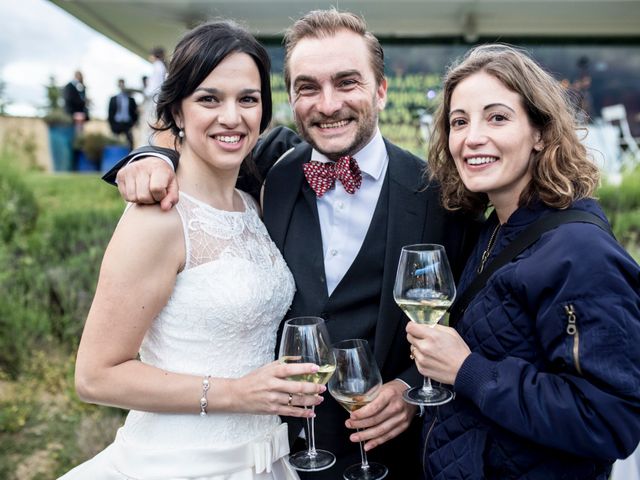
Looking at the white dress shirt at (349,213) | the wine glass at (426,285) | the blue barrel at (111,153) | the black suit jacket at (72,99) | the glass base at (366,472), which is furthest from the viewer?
the black suit jacket at (72,99)

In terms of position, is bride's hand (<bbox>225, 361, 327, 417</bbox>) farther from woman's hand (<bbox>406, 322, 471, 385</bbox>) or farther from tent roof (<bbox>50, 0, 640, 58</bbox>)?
tent roof (<bbox>50, 0, 640, 58</bbox>)

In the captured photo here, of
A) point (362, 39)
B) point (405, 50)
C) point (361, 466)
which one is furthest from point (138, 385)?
point (405, 50)

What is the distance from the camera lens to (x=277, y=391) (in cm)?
179

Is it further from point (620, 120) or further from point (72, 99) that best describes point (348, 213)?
point (620, 120)

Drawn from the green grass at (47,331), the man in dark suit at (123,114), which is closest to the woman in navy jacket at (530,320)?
the green grass at (47,331)

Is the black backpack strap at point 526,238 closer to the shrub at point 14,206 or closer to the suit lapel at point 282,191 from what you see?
the suit lapel at point 282,191

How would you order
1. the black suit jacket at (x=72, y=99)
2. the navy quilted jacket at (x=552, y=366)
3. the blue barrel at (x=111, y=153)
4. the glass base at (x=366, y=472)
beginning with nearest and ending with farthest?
the navy quilted jacket at (x=552, y=366) < the glass base at (x=366, y=472) < the blue barrel at (x=111, y=153) < the black suit jacket at (x=72, y=99)

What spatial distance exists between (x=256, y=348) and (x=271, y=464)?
43 centimetres

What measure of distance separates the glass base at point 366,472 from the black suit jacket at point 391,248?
20 cm

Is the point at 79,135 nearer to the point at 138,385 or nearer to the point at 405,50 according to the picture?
the point at 405,50

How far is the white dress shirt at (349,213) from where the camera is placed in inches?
97.4

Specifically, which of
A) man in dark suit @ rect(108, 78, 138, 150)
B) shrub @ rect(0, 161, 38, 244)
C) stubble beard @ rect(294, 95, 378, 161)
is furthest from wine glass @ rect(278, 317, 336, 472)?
man in dark suit @ rect(108, 78, 138, 150)

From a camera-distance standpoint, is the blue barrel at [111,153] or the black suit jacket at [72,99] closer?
the blue barrel at [111,153]

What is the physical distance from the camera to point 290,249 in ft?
8.18
